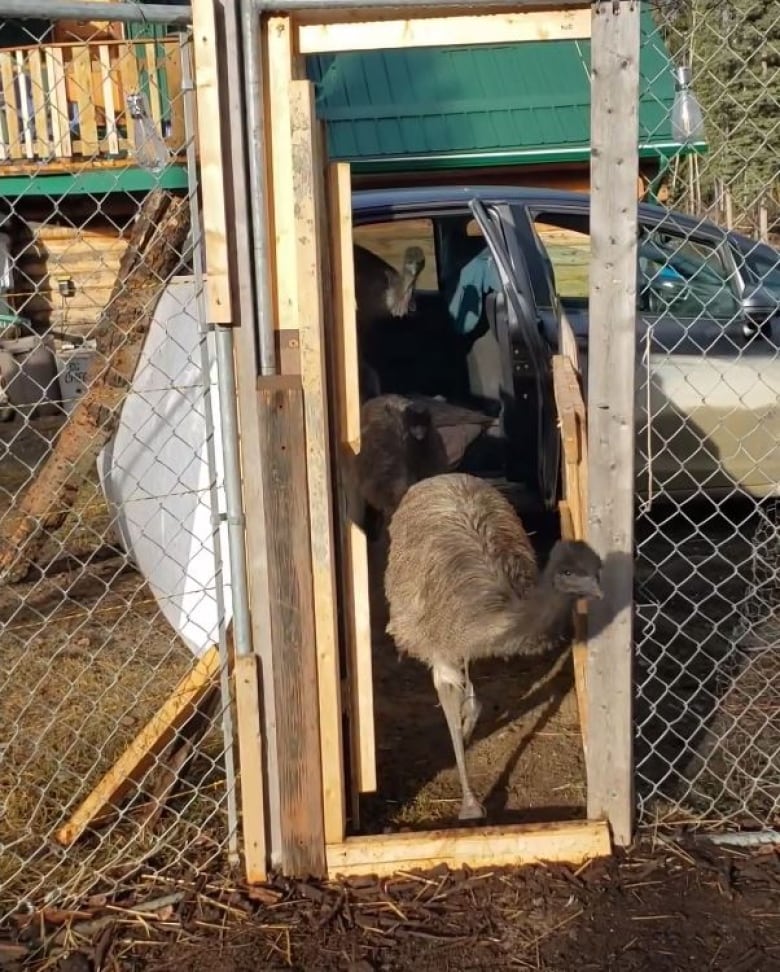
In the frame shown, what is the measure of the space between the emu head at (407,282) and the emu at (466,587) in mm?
2051

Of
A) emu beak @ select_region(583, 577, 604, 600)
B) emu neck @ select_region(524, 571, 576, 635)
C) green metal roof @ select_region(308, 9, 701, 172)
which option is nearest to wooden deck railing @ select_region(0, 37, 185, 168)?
green metal roof @ select_region(308, 9, 701, 172)

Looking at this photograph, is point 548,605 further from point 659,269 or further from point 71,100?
point 71,100

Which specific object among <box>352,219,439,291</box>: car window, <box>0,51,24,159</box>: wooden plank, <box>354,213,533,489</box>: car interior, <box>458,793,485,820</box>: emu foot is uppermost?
<box>0,51,24,159</box>: wooden plank

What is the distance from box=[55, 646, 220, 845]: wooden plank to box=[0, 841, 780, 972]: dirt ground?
0.35 meters

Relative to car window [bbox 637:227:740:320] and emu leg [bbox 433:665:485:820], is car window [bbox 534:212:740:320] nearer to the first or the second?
car window [bbox 637:227:740:320]

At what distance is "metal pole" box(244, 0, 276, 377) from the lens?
10.2 ft

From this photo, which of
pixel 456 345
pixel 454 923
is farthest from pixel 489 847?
pixel 456 345

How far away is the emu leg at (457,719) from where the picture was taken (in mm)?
4113

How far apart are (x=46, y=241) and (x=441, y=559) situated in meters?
12.6

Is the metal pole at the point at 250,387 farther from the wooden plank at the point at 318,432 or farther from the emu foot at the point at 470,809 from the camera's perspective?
the emu foot at the point at 470,809

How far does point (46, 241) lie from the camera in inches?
615

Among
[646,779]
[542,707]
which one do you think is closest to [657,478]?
[542,707]

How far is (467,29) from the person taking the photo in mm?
3162

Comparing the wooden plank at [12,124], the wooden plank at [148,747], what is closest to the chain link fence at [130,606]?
the wooden plank at [148,747]
